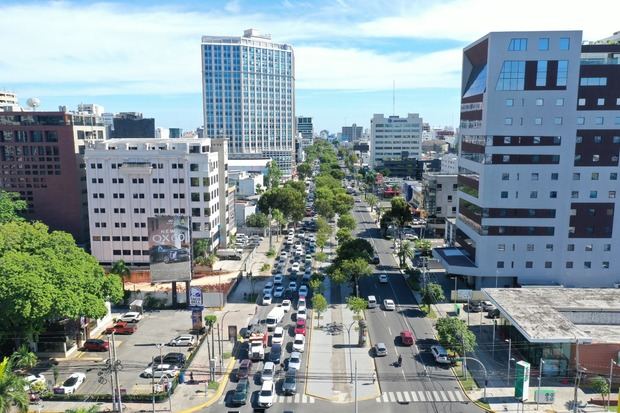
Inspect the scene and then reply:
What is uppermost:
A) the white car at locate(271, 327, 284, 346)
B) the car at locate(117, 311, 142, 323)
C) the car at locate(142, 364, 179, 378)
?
the white car at locate(271, 327, 284, 346)

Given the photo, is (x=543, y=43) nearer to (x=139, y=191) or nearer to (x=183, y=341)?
(x=183, y=341)

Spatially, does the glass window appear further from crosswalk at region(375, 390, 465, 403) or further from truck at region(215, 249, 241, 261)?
truck at region(215, 249, 241, 261)

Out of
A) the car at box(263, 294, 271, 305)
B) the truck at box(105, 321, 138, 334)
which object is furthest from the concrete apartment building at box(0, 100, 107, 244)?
the car at box(263, 294, 271, 305)

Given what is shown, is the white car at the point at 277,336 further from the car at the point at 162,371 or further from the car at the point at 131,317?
the car at the point at 131,317

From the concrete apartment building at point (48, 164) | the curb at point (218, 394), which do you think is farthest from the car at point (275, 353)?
the concrete apartment building at point (48, 164)

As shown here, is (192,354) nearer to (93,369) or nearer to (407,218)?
(93,369)
